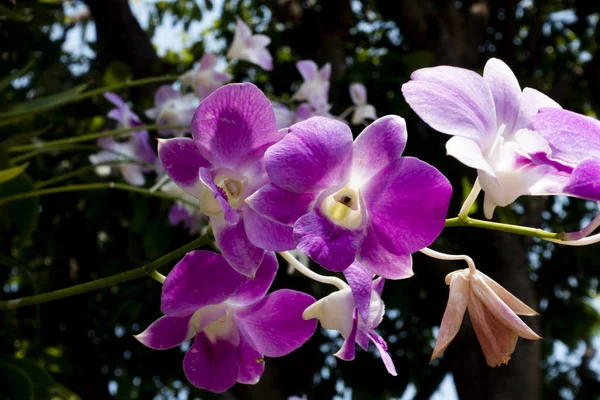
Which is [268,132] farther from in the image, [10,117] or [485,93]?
[10,117]

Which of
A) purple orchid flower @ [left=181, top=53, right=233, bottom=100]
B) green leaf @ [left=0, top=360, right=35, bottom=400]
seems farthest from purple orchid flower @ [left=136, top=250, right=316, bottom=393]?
purple orchid flower @ [left=181, top=53, right=233, bottom=100]

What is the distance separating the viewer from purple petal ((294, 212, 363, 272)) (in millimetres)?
351

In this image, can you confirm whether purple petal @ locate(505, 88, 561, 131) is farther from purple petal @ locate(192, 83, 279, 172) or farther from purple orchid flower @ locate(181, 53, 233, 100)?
purple orchid flower @ locate(181, 53, 233, 100)

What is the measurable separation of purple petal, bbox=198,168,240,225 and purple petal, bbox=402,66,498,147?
0.34 feet

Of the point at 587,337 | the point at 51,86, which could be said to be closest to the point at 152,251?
the point at 51,86

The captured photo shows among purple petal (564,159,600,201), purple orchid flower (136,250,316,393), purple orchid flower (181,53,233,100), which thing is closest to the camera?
purple petal (564,159,600,201)

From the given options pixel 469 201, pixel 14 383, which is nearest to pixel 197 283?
pixel 469 201

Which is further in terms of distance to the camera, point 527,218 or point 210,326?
point 527,218

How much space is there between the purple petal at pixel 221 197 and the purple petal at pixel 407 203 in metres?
0.07

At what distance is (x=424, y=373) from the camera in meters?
1.82

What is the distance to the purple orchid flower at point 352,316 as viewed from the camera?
391 millimetres

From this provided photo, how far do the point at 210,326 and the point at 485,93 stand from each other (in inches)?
8.5

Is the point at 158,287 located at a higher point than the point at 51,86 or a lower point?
lower

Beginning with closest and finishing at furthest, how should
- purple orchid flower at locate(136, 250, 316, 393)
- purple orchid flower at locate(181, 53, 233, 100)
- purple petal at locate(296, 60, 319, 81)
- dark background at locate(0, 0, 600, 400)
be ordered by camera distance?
1. purple orchid flower at locate(136, 250, 316, 393)
2. purple orchid flower at locate(181, 53, 233, 100)
3. purple petal at locate(296, 60, 319, 81)
4. dark background at locate(0, 0, 600, 400)
